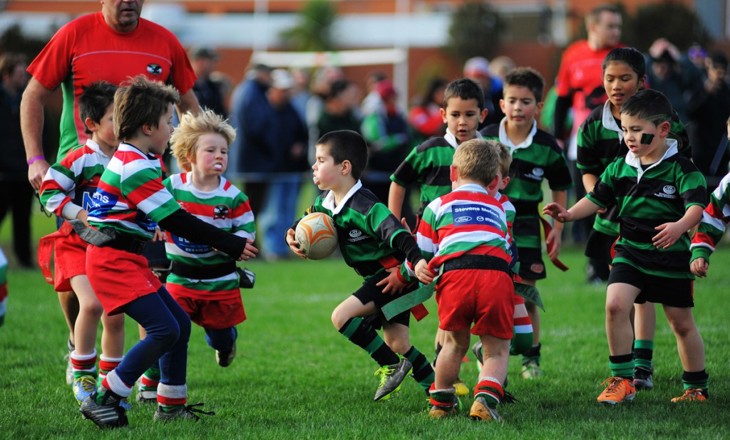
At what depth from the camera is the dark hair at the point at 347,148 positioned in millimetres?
6199

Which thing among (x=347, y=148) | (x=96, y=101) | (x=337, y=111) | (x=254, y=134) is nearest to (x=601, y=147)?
(x=347, y=148)

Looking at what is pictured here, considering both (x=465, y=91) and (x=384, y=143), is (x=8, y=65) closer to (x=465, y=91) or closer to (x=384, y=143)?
(x=384, y=143)

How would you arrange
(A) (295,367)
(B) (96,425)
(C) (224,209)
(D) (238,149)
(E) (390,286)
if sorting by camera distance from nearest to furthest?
(B) (96,425)
(E) (390,286)
(C) (224,209)
(A) (295,367)
(D) (238,149)

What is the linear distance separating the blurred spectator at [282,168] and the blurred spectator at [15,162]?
11.2ft

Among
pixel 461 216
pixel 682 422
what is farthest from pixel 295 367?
pixel 682 422

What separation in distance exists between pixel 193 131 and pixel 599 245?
2.69 m

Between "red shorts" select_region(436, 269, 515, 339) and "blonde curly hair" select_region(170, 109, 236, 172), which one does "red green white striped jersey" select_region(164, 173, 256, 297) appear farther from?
"red shorts" select_region(436, 269, 515, 339)

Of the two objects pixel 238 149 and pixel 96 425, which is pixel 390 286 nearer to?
pixel 96 425

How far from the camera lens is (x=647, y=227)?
6.23m

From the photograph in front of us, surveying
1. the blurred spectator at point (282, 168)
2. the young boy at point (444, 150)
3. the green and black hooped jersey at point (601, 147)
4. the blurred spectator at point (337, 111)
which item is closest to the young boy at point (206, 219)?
the young boy at point (444, 150)

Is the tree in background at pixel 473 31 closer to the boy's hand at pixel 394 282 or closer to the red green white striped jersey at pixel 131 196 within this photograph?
the boy's hand at pixel 394 282

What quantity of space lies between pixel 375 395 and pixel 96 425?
1731 millimetres

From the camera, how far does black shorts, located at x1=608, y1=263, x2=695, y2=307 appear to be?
627 cm

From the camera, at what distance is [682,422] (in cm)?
564
